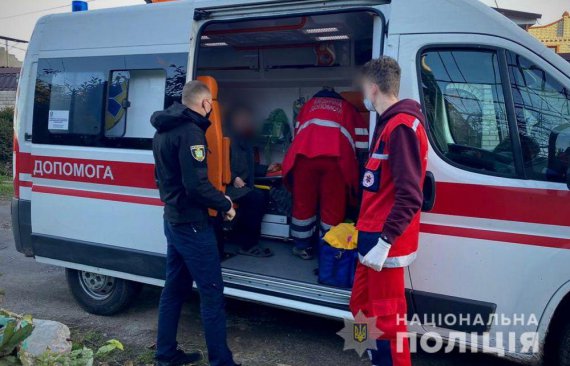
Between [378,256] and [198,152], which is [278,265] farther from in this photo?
[378,256]

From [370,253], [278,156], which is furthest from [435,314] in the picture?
[278,156]

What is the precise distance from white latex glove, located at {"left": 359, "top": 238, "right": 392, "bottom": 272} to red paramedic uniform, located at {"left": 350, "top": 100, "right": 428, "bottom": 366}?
1.7 inches

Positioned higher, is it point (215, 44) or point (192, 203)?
point (215, 44)

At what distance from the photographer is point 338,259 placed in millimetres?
3938

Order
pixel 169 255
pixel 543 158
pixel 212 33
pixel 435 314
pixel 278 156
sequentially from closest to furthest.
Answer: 1. pixel 543 158
2. pixel 435 314
3. pixel 169 255
4. pixel 212 33
5. pixel 278 156

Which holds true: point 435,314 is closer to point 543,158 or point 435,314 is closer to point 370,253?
point 370,253

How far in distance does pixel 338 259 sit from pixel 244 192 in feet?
5.16

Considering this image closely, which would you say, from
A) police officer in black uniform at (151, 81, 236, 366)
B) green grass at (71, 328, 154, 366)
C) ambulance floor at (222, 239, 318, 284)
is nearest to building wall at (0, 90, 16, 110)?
ambulance floor at (222, 239, 318, 284)

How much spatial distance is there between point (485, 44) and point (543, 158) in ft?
2.48

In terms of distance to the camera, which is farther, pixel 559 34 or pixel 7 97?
pixel 7 97

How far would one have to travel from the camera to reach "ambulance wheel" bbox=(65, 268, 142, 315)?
185 inches

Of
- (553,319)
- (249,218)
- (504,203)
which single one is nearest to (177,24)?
(249,218)

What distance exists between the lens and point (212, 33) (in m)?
5.63

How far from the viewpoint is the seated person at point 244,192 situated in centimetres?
518
